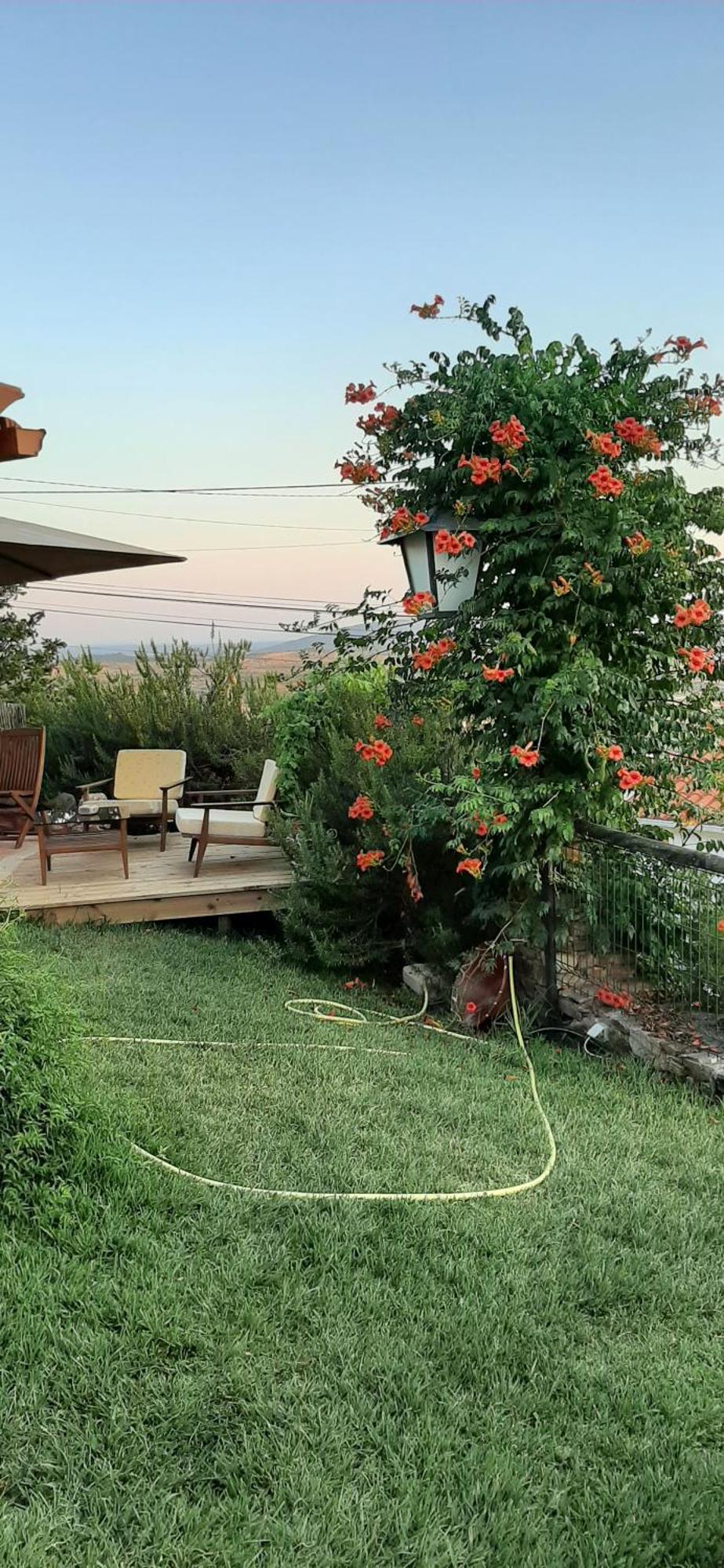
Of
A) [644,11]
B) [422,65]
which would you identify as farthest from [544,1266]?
[422,65]

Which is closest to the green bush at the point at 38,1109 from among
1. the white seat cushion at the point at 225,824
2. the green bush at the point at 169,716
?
the white seat cushion at the point at 225,824

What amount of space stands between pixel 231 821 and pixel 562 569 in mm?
3394

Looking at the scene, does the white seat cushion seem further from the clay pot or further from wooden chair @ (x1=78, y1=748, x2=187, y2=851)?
the clay pot

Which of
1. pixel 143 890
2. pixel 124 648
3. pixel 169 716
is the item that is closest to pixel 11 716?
pixel 124 648

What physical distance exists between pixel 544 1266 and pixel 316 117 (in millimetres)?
9642

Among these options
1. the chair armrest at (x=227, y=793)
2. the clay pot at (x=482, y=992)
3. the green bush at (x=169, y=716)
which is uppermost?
the green bush at (x=169, y=716)

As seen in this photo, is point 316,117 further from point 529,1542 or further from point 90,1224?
point 529,1542

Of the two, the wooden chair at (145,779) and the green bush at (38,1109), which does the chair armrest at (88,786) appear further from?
the green bush at (38,1109)

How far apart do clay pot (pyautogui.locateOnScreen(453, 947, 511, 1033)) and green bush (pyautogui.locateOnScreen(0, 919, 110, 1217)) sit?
2389mm

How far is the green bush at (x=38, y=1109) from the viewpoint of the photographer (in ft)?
8.20

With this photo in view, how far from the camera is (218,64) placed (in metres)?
8.52

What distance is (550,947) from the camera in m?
4.81

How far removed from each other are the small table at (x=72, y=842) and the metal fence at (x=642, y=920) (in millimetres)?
3061

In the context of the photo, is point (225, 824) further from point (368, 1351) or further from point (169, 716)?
point (368, 1351)
